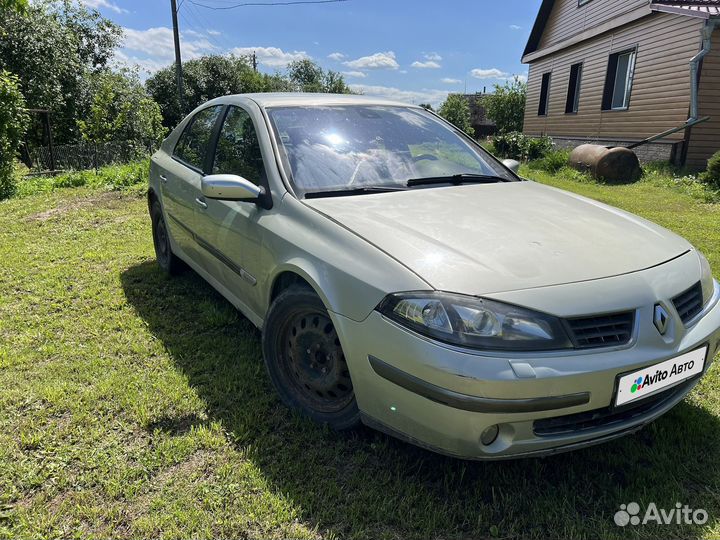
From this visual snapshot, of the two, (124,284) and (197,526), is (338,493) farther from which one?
(124,284)

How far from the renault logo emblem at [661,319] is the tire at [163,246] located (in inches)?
144

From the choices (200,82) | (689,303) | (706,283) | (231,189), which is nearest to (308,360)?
(231,189)

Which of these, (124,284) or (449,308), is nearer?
(449,308)

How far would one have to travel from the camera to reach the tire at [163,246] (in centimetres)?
452

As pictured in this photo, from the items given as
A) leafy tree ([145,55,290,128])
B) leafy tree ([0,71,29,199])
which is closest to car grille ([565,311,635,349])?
leafy tree ([0,71,29,199])

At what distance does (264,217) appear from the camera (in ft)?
8.91

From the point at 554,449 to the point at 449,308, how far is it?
65 cm

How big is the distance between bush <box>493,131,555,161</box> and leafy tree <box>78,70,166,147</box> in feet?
37.1

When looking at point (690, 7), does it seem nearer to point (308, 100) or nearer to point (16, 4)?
point (308, 100)

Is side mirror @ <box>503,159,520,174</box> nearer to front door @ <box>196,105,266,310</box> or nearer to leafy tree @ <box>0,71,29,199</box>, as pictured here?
front door @ <box>196,105,266,310</box>

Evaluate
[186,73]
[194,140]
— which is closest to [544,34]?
[194,140]

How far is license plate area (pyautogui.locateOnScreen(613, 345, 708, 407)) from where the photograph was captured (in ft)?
6.17

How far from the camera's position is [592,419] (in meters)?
1.93

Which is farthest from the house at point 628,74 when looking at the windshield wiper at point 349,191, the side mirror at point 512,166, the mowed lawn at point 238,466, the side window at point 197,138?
the windshield wiper at point 349,191
